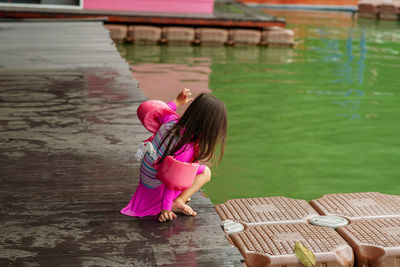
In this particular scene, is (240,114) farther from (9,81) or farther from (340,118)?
(9,81)

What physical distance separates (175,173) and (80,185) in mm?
844

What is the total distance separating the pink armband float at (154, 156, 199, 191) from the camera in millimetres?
2861

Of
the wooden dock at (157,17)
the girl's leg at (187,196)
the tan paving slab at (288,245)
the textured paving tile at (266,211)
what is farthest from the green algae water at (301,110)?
the girl's leg at (187,196)

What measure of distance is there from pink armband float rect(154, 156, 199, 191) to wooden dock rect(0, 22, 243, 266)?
21cm

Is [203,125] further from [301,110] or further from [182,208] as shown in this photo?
[301,110]

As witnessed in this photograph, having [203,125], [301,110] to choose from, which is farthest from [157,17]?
[203,125]

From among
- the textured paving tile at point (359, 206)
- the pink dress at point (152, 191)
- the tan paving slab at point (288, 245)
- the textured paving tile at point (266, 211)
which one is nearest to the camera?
the pink dress at point (152, 191)

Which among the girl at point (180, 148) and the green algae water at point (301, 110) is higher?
the girl at point (180, 148)

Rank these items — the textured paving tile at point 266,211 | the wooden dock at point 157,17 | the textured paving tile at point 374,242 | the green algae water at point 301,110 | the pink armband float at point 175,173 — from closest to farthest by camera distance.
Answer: the pink armband float at point 175,173 → the textured paving tile at point 374,242 → the textured paving tile at point 266,211 → the green algae water at point 301,110 → the wooden dock at point 157,17

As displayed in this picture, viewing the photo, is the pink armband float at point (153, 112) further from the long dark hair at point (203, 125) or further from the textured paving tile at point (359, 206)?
the textured paving tile at point (359, 206)

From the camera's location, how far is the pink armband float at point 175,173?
2861 mm

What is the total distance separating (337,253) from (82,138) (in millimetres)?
2194

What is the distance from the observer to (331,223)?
3.58 m

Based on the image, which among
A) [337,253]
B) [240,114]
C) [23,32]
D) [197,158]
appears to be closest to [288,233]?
[337,253]
